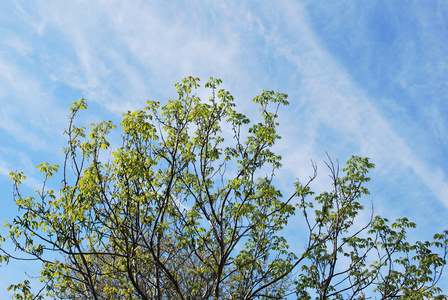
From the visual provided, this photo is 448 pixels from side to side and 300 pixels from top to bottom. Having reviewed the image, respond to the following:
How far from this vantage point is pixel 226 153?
12711 mm

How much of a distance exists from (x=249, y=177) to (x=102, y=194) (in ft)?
14.7

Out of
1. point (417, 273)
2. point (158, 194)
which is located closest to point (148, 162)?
point (158, 194)

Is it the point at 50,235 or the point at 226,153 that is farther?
the point at 226,153

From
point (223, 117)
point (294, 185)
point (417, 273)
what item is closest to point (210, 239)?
point (294, 185)

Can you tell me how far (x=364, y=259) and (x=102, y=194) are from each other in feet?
26.3

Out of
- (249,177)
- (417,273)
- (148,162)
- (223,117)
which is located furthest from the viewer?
(223,117)

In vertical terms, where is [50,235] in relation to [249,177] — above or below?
below

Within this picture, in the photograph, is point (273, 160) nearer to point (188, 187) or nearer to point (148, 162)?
point (188, 187)

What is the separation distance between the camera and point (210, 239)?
40.8ft

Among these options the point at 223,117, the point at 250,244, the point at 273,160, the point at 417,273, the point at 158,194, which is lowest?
the point at 417,273

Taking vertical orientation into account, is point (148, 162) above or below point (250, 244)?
above

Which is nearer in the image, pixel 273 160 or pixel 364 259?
pixel 364 259

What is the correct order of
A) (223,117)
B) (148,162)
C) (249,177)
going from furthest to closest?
(223,117) → (249,177) → (148,162)

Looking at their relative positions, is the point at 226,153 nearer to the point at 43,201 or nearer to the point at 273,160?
the point at 273,160
